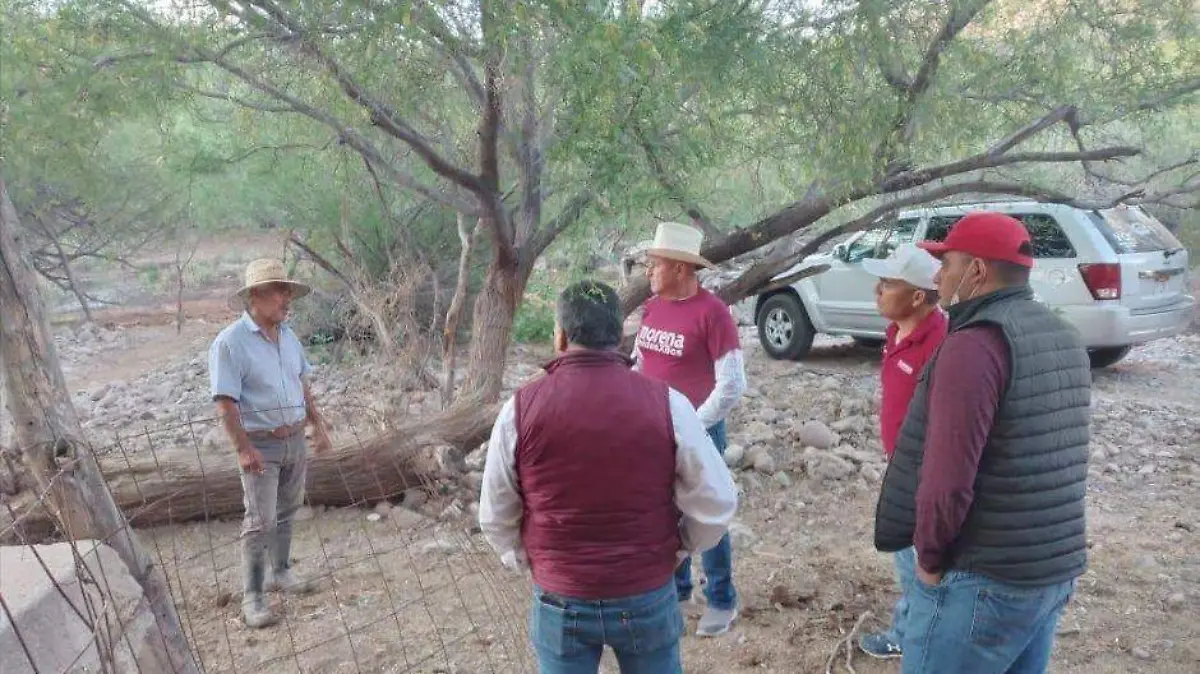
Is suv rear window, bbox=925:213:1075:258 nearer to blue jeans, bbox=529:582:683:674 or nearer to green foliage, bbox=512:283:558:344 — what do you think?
green foliage, bbox=512:283:558:344

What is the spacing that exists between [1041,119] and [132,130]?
1157cm

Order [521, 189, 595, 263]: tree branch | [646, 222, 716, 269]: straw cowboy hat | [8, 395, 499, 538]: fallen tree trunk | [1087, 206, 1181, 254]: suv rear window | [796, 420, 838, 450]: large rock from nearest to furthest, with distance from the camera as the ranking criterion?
[646, 222, 716, 269]: straw cowboy hat, [521, 189, 595, 263]: tree branch, [8, 395, 499, 538]: fallen tree trunk, [796, 420, 838, 450]: large rock, [1087, 206, 1181, 254]: suv rear window

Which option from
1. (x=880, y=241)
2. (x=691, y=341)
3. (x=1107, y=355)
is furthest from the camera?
(x=880, y=241)

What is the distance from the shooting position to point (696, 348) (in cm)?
365

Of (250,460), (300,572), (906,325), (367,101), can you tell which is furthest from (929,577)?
(367,101)

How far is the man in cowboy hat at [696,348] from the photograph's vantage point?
3574mm

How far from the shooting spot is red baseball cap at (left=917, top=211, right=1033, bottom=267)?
2104 mm

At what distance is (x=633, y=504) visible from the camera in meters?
2.24

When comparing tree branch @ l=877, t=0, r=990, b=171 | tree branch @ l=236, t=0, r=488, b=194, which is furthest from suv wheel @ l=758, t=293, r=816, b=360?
tree branch @ l=236, t=0, r=488, b=194

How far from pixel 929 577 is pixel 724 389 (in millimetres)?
1477

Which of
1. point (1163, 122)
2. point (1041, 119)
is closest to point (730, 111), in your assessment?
point (1041, 119)

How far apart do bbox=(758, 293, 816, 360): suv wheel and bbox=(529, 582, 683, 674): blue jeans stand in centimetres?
787

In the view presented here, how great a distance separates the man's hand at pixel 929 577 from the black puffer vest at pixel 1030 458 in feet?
0.17

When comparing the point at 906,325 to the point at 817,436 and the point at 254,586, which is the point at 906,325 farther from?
the point at 817,436
